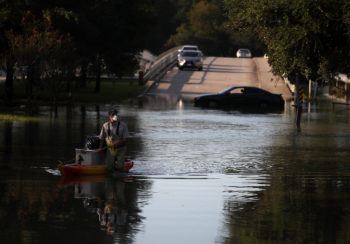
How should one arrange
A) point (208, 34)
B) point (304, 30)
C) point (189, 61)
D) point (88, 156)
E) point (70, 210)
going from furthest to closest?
point (208, 34), point (189, 61), point (304, 30), point (88, 156), point (70, 210)

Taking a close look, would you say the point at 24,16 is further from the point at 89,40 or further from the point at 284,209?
the point at 284,209

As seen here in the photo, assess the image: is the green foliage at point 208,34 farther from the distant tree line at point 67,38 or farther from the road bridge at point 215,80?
the distant tree line at point 67,38

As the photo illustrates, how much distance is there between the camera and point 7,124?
115 feet

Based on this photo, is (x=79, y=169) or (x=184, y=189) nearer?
(x=184, y=189)

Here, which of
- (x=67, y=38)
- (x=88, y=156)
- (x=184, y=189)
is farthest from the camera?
(x=67, y=38)

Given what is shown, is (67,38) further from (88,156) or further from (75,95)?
(88,156)

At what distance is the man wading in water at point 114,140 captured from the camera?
2061 cm

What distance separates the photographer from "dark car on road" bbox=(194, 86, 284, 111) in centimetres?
5213

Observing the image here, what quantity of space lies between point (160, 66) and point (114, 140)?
62.4m

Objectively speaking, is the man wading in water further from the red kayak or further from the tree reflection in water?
the tree reflection in water

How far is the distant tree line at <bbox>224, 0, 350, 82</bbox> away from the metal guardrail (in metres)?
49.1

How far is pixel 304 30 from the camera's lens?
23.3 metres

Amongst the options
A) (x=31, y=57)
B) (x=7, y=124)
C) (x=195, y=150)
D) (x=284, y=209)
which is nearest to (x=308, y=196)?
(x=284, y=209)

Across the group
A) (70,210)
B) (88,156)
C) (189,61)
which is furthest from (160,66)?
(70,210)
